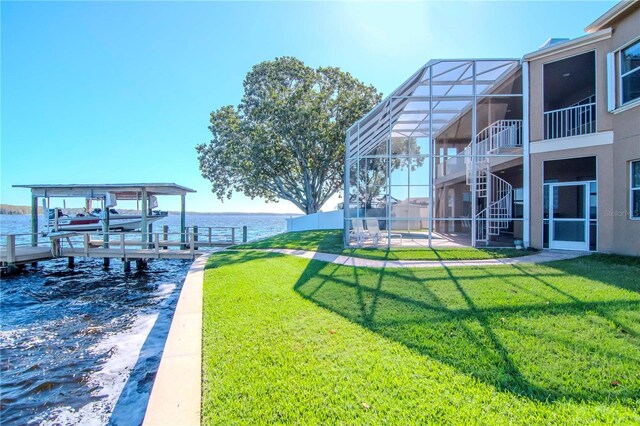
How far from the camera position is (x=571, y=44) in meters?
9.70

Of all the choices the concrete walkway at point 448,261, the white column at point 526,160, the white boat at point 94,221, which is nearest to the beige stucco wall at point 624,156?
the concrete walkway at point 448,261

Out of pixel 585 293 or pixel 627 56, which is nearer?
pixel 585 293

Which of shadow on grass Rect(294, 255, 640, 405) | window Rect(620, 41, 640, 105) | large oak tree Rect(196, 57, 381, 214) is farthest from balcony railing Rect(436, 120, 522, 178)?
large oak tree Rect(196, 57, 381, 214)

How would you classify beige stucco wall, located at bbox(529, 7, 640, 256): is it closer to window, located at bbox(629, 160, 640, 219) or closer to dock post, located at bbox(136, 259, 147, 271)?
window, located at bbox(629, 160, 640, 219)

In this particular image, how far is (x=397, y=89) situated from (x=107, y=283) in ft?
44.2

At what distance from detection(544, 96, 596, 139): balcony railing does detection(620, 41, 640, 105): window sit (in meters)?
1.35

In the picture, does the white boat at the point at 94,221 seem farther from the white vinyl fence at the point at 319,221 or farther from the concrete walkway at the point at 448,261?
the concrete walkway at the point at 448,261

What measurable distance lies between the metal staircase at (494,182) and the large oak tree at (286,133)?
10717 mm

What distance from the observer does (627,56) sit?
8695mm

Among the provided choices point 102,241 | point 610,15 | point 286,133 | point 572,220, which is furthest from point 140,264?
point 610,15

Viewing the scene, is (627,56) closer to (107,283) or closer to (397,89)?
(397,89)

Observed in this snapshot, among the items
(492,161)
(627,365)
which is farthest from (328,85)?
(627,365)

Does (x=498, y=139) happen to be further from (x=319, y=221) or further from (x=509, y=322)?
(x=319, y=221)

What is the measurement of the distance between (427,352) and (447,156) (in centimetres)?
924
